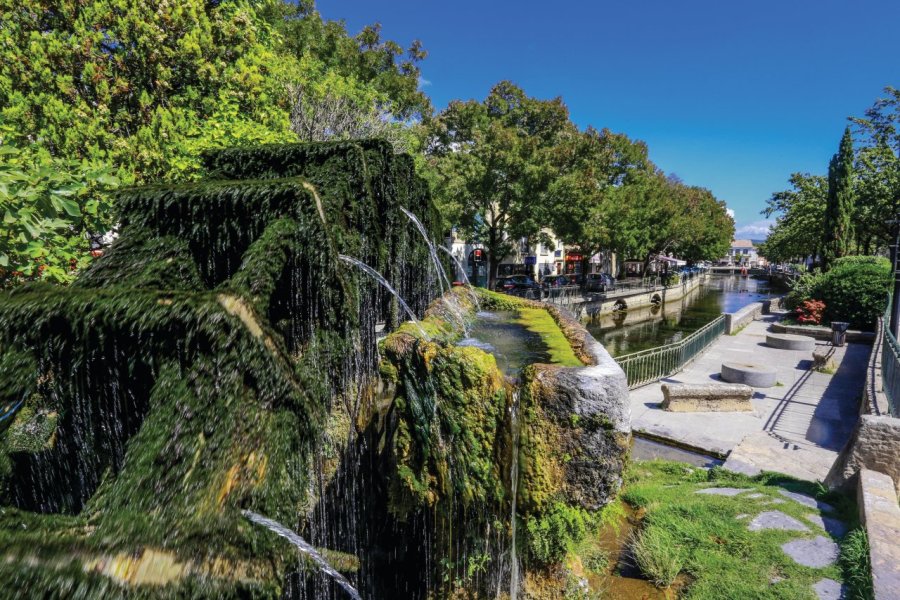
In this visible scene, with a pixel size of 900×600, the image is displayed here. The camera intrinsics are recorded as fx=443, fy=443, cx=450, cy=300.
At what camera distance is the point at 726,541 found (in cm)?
502

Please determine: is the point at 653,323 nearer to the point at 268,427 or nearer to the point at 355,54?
the point at 355,54

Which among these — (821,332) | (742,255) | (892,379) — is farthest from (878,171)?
(742,255)

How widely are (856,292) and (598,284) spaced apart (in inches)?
672

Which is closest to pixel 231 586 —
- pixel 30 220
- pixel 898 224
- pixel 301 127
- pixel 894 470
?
pixel 30 220

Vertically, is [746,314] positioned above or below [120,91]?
below

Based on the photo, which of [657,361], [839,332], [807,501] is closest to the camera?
[807,501]

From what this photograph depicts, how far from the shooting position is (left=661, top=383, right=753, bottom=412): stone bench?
1053cm

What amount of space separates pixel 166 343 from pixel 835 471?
820 centimetres

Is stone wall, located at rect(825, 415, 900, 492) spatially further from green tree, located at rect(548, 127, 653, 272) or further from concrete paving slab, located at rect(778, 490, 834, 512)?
green tree, located at rect(548, 127, 653, 272)

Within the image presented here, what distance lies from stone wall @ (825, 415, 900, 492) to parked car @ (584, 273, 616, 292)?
94.2ft

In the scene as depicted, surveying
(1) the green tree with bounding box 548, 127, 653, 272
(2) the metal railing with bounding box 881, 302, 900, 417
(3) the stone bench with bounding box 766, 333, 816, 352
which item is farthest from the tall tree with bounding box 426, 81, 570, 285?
(2) the metal railing with bounding box 881, 302, 900, 417

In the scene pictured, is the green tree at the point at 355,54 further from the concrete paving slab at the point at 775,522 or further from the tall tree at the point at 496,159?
the concrete paving slab at the point at 775,522

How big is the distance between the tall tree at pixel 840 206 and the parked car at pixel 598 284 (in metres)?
13.4

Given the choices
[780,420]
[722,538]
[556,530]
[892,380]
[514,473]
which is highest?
[514,473]
